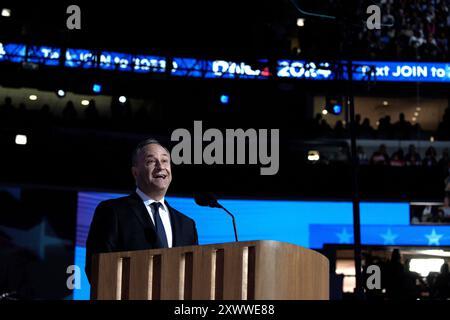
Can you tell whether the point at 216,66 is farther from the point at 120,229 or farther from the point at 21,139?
the point at 120,229

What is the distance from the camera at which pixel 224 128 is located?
15852 mm

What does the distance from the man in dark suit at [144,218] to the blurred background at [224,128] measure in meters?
9.44

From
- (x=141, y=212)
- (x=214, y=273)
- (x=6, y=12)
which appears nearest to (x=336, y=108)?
(x=6, y=12)

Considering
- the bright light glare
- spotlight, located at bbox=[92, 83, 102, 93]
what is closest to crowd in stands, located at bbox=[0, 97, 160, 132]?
spotlight, located at bbox=[92, 83, 102, 93]

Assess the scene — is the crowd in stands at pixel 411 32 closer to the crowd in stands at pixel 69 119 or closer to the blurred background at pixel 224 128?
the blurred background at pixel 224 128

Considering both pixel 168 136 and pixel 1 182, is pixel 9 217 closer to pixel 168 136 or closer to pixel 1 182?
pixel 1 182

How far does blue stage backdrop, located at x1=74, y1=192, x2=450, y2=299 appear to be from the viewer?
47.5ft

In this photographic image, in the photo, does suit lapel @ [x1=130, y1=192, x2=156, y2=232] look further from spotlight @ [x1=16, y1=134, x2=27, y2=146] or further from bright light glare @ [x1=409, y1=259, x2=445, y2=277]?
spotlight @ [x1=16, y1=134, x2=27, y2=146]

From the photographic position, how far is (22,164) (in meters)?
14.6

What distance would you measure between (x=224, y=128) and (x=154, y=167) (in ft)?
40.1

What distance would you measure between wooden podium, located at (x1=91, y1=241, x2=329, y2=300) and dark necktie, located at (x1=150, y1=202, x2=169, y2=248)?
2.00 ft

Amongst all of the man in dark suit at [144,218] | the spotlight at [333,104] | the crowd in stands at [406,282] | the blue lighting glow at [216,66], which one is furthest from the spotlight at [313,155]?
the man in dark suit at [144,218]

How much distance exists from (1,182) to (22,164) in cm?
54
